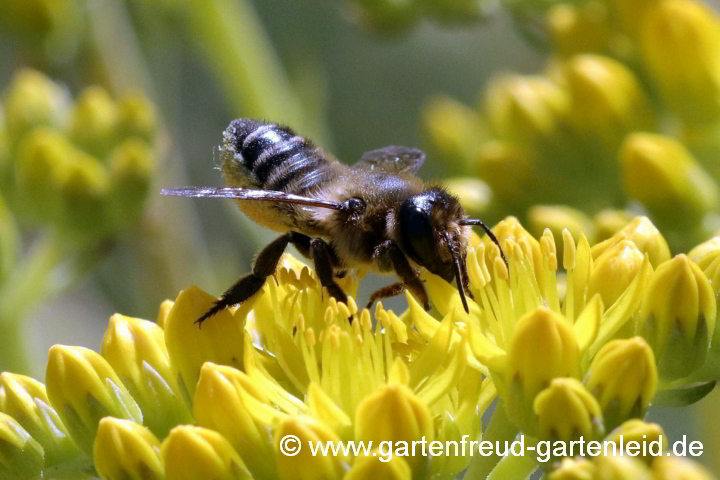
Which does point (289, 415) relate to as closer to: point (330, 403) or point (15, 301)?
point (330, 403)

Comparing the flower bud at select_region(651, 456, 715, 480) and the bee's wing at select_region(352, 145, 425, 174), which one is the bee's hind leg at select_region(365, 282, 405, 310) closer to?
the bee's wing at select_region(352, 145, 425, 174)

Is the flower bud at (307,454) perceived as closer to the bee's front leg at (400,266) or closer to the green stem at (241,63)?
the bee's front leg at (400,266)

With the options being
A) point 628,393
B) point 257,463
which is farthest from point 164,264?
point 628,393

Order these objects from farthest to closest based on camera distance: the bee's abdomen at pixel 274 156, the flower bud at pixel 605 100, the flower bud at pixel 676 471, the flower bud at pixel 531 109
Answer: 1. the flower bud at pixel 531 109
2. the flower bud at pixel 605 100
3. the bee's abdomen at pixel 274 156
4. the flower bud at pixel 676 471

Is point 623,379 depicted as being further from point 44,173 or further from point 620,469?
point 44,173

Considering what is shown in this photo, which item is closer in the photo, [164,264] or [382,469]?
[382,469]

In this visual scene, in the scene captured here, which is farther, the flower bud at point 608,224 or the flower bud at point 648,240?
the flower bud at point 608,224

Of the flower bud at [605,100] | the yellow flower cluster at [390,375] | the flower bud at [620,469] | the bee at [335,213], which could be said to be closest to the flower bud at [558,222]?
the flower bud at [605,100]
